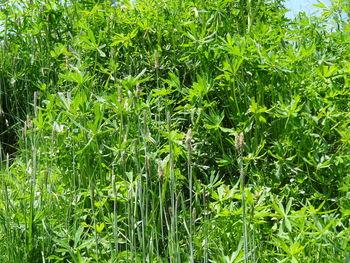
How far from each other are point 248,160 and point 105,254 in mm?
709

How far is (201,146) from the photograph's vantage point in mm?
Result: 2498

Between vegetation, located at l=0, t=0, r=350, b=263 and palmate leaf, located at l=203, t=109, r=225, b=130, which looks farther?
palmate leaf, located at l=203, t=109, r=225, b=130

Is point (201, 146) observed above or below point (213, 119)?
below

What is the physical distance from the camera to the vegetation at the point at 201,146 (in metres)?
2.05

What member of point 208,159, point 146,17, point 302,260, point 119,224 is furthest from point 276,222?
point 146,17

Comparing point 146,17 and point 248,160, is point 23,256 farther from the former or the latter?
point 146,17

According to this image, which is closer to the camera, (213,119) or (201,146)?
(213,119)

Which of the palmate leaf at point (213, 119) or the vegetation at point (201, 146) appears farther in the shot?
the palmate leaf at point (213, 119)

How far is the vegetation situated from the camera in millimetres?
2055

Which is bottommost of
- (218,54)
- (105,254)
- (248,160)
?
(105,254)

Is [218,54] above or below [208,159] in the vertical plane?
above

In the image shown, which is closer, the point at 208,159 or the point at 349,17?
the point at 208,159

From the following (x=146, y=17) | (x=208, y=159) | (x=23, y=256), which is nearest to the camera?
(x=23, y=256)

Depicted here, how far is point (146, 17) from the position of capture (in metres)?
2.86
